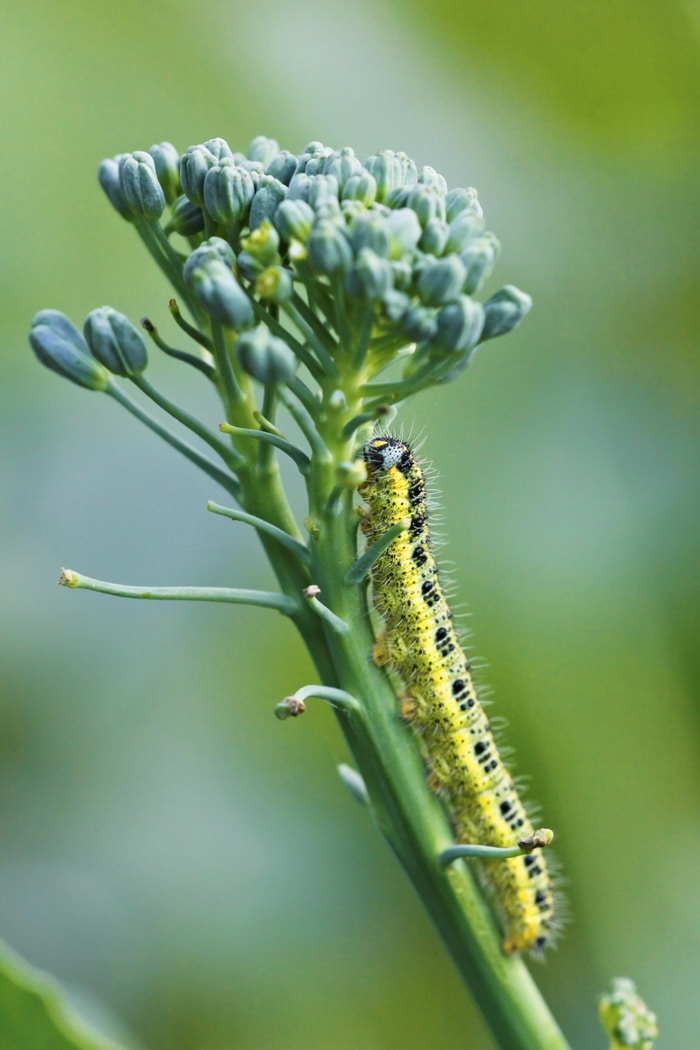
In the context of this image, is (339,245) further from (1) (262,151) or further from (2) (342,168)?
(1) (262,151)

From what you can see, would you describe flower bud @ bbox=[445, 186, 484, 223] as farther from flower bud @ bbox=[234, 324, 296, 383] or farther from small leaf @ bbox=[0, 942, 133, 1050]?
small leaf @ bbox=[0, 942, 133, 1050]

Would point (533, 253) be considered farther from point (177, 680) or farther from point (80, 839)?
point (80, 839)

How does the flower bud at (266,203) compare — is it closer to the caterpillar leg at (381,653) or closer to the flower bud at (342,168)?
the flower bud at (342,168)

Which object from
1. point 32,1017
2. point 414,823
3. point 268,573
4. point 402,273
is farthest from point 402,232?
point 268,573

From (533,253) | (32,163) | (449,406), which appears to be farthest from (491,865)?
(32,163)

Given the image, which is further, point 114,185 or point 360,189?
point 114,185

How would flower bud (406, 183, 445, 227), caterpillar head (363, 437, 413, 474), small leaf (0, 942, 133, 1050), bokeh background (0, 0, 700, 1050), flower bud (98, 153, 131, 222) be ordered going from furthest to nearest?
bokeh background (0, 0, 700, 1050) → caterpillar head (363, 437, 413, 474) → flower bud (98, 153, 131, 222) → flower bud (406, 183, 445, 227) → small leaf (0, 942, 133, 1050)

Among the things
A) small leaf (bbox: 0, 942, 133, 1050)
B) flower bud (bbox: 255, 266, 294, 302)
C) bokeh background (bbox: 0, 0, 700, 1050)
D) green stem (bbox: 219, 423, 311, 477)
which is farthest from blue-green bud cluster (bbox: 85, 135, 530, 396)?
bokeh background (bbox: 0, 0, 700, 1050)
